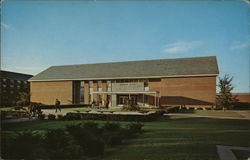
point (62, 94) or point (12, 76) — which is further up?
point (12, 76)

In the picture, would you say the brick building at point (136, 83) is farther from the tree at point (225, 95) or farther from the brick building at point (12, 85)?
the brick building at point (12, 85)

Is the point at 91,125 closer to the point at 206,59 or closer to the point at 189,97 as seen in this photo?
the point at 189,97

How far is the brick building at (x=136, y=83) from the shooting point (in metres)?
26.3

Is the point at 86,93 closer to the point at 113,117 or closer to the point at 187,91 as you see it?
the point at 187,91

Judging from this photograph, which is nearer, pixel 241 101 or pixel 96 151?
pixel 96 151

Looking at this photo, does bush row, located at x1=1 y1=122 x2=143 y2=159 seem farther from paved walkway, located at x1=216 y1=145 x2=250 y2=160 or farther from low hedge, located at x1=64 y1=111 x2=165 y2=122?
low hedge, located at x1=64 y1=111 x2=165 y2=122

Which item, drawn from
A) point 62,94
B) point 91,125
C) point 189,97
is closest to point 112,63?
point 62,94

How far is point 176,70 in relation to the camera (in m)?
28.5

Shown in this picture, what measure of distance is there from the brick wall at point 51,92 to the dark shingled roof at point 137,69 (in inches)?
48.6

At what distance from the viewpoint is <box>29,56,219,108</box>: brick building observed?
26.3 m

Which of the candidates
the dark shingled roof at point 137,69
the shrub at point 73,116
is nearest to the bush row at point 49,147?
the shrub at point 73,116

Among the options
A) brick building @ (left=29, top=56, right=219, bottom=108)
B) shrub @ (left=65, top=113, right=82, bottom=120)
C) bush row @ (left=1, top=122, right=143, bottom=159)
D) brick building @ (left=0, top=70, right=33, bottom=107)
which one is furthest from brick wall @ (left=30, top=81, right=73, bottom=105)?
bush row @ (left=1, top=122, right=143, bottom=159)

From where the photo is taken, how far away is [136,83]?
28672mm

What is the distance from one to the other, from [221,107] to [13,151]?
27003 mm
